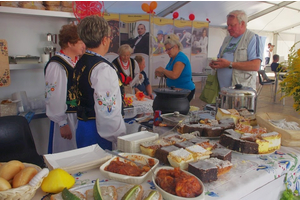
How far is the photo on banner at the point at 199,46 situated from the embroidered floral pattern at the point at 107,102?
29.9ft

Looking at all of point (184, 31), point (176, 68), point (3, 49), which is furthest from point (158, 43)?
point (3, 49)

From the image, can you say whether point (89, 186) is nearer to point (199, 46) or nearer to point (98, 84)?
point (98, 84)

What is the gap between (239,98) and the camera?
2047 mm

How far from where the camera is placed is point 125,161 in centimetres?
126

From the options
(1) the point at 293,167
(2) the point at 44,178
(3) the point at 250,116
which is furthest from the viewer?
(3) the point at 250,116

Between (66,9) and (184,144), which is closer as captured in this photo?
(184,144)

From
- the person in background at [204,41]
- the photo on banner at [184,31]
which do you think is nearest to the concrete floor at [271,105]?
the photo on banner at [184,31]

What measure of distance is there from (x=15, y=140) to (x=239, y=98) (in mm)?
1947

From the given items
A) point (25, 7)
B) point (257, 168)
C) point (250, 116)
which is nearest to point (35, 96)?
point (25, 7)

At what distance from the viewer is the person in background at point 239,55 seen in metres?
2.79

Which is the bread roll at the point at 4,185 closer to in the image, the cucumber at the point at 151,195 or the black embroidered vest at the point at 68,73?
Result: the cucumber at the point at 151,195

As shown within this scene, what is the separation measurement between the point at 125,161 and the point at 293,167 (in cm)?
97

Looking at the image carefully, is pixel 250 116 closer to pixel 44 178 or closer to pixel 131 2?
pixel 44 178

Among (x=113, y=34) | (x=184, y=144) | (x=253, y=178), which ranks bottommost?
(x=253, y=178)
